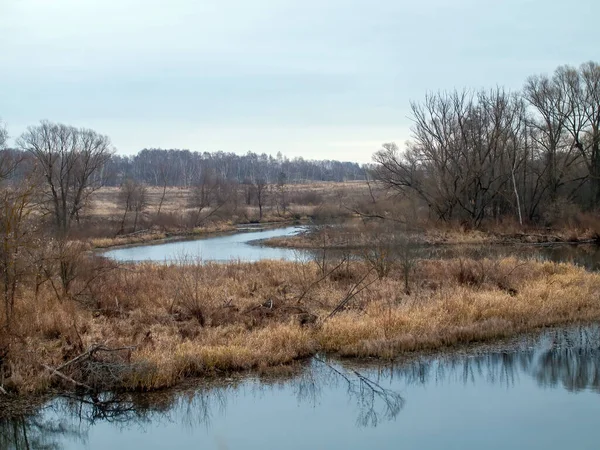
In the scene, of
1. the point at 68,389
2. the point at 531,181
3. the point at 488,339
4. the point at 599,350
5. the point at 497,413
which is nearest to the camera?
the point at 497,413

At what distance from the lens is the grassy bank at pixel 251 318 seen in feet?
32.3

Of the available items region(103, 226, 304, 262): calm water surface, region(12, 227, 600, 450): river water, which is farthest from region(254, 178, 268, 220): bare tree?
region(12, 227, 600, 450): river water

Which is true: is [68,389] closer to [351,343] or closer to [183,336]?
[183,336]

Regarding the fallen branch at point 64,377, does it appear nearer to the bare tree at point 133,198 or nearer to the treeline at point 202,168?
the bare tree at point 133,198

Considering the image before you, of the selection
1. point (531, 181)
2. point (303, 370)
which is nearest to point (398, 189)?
point (531, 181)

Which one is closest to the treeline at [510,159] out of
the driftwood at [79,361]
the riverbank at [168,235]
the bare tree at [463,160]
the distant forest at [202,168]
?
the bare tree at [463,160]

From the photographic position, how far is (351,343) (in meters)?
11.4

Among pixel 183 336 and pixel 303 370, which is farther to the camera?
pixel 183 336


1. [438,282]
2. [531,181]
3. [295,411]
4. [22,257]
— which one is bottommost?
[295,411]

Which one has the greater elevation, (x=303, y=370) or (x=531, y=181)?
(x=531, y=181)

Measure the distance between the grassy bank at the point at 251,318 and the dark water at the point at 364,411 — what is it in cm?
59

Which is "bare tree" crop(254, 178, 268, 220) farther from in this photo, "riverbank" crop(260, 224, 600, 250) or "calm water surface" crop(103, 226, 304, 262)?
"riverbank" crop(260, 224, 600, 250)

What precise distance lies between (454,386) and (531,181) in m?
33.0

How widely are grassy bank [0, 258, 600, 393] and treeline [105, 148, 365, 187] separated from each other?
99357mm
